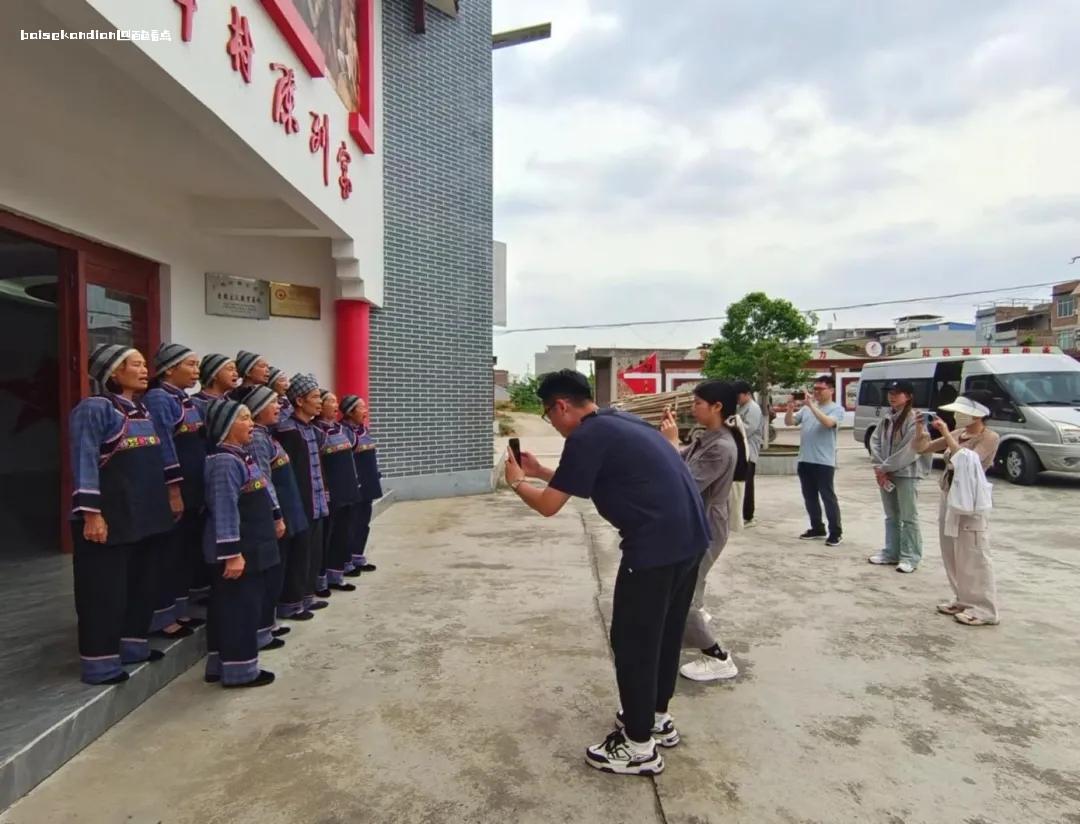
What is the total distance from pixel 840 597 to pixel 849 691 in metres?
1.69

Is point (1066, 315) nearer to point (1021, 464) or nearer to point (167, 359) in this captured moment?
point (1021, 464)

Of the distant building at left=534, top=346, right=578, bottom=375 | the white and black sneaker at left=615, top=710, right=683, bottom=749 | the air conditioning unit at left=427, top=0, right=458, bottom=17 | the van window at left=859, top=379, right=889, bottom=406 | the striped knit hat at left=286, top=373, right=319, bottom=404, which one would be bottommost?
the white and black sneaker at left=615, top=710, right=683, bottom=749

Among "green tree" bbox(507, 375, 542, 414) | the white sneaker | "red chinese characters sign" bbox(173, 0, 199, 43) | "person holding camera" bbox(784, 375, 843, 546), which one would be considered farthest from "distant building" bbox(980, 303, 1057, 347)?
"red chinese characters sign" bbox(173, 0, 199, 43)

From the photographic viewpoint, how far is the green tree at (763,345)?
1775cm

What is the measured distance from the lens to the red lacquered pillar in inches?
313

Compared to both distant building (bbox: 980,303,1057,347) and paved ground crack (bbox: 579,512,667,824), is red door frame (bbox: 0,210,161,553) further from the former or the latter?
distant building (bbox: 980,303,1057,347)

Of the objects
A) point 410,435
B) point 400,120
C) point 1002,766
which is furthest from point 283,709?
point 400,120

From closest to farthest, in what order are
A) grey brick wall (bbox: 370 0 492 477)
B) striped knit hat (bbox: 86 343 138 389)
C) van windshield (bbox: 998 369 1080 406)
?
striped knit hat (bbox: 86 343 138 389) → grey brick wall (bbox: 370 0 492 477) → van windshield (bbox: 998 369 1080 406)

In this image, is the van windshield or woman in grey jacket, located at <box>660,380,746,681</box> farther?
the van windshield

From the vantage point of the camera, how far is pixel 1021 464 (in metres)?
10.6

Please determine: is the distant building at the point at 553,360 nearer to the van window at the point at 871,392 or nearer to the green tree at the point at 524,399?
the green tree at the point at 524,399

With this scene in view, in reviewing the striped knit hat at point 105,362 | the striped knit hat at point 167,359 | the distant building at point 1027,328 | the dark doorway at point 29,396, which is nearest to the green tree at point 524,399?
the dark doorway at point 29,396

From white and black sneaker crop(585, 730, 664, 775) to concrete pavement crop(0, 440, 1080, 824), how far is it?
5 centimetres

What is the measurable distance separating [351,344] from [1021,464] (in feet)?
32.4
